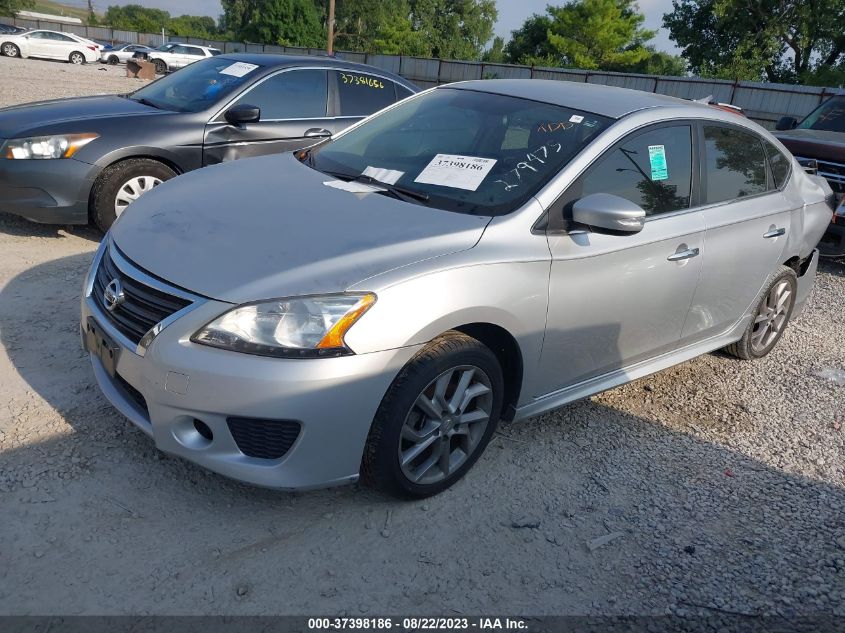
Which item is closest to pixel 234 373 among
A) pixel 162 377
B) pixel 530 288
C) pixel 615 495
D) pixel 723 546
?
pixel 162 377

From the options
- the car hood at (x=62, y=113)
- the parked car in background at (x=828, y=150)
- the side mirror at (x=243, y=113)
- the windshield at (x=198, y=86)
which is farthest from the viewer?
the parked car in background at (x=828, y=150)

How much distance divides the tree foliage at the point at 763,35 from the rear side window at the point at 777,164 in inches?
1262

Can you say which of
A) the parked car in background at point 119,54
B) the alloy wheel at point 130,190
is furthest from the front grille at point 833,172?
the parked car in background at point 119,54

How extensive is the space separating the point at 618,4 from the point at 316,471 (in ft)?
174

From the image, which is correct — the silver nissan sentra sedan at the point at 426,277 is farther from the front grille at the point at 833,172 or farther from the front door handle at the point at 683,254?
the front grille at the point at 833,172

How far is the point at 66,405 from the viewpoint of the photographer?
11.3 feet

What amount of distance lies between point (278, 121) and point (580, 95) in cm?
327

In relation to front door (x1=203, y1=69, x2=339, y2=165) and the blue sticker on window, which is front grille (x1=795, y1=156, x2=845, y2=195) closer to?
the blue sticker on window

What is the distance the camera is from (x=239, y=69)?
6.39 meters

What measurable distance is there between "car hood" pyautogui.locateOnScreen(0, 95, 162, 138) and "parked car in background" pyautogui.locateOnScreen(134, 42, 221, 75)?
31651 millimetres

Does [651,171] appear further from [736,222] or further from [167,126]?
[167,126]

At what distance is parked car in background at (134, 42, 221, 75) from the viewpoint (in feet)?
116


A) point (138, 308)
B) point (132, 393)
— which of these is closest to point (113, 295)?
point (138, 308)

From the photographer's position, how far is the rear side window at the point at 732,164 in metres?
4.00
